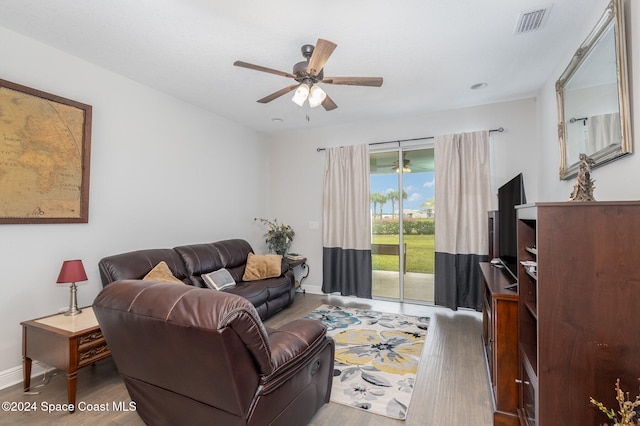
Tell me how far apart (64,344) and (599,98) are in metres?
4.05

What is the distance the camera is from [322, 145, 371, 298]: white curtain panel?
473cm

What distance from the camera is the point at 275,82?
10.8 ft

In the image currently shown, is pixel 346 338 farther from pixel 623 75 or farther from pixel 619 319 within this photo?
pixel 623 75

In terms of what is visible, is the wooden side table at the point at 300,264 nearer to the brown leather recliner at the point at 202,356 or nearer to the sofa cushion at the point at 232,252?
the sofa cushion at the point at 232,252

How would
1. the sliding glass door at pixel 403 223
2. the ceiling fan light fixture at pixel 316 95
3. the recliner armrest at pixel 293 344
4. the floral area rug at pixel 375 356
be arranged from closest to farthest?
the recliner armrest at pixel 293 344
the floral area rug at pixel 375 356
the ceiling fan light fixture at pixel 316 95
the sliding glass door at pixel 403 223

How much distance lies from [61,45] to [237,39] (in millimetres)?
1618

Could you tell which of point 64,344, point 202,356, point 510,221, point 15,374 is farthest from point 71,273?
point 510,221

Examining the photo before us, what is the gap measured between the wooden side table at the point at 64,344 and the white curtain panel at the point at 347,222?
3.28 metres

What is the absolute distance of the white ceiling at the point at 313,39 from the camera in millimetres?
2131

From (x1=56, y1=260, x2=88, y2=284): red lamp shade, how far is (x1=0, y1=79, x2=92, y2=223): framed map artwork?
0.51 meters

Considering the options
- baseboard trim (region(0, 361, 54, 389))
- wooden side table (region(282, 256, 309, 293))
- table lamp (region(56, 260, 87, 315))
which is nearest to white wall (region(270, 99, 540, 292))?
Result: wooden side table (region(282, 256, 309, 293))

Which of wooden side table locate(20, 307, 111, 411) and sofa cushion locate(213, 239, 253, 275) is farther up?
sofa cushion locate(213, 239, 253, 275)

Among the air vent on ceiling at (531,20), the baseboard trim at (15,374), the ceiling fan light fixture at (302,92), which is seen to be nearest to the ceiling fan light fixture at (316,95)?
the ceiling fan light fixture at (302,92)

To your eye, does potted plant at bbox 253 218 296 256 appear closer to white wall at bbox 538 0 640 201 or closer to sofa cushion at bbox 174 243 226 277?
sofa cushion at bbox 174 243 226 277
